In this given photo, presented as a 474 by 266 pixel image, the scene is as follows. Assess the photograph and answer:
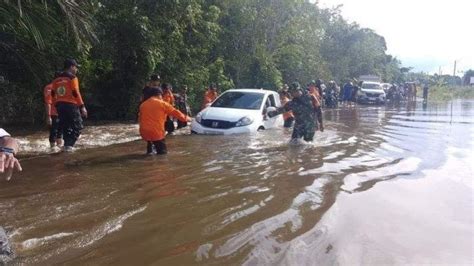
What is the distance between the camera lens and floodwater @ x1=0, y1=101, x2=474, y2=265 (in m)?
3.99

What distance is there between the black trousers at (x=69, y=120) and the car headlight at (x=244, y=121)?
3.88 m

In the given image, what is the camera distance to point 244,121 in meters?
11.8

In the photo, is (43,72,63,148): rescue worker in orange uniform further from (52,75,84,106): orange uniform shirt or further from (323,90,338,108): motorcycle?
(323,90,338,108): motorcycle

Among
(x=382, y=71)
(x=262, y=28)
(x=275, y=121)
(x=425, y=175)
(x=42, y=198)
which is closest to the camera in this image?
(x=42, y=198)

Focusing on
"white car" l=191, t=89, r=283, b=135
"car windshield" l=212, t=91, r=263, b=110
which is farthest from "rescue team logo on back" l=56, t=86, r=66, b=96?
"car windshield" l=212, t=91, r=263, b=110

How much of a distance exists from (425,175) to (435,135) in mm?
6544

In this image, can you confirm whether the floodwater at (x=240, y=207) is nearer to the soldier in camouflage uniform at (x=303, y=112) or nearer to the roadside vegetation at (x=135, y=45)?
the soldier in camouflage uniform at (x=303, y=112)

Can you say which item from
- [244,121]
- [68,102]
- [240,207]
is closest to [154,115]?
[68,102]

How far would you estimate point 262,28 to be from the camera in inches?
990

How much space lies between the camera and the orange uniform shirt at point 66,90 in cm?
890

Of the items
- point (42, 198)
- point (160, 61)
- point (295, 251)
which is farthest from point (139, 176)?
point (160, 61)

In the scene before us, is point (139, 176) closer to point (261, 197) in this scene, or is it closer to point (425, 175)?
point (261, 197)

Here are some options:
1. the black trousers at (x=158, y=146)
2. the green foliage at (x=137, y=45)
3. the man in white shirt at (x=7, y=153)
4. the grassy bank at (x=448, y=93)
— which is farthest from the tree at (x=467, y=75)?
the man in white shirt at (x=7, y=153)

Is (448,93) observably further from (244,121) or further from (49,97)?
(49,97)
